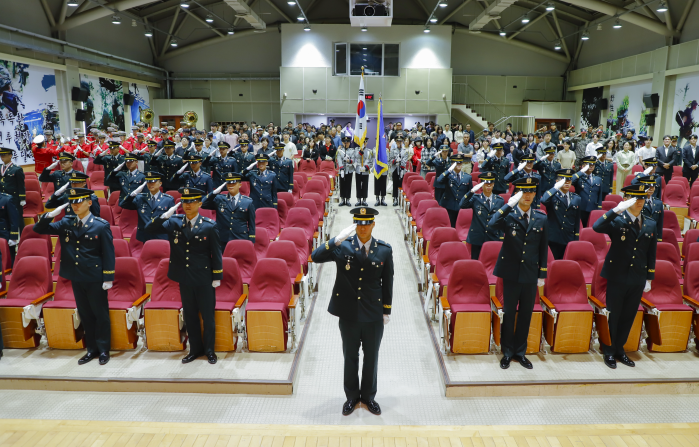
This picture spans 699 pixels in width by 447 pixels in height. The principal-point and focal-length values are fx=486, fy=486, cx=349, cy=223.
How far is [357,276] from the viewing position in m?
3.72

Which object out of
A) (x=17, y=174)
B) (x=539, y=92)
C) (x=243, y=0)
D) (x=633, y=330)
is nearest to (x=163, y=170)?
(x=17, y=174)

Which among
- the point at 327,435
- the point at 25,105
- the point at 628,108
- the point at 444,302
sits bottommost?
the point at 327,435

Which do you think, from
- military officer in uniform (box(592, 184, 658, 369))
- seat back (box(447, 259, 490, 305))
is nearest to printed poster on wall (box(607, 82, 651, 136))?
military officer in uniform (box(592, 184, 658, 369))

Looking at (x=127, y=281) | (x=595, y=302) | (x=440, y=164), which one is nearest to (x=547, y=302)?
(x=595, y=302)

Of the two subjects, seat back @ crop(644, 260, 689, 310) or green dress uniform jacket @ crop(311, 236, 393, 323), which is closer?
green dress uniform jacket @ crop(311, 236, 393, 323)

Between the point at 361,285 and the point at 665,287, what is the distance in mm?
3467

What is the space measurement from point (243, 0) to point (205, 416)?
14.6m

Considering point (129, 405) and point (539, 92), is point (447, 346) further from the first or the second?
point (539, 92)

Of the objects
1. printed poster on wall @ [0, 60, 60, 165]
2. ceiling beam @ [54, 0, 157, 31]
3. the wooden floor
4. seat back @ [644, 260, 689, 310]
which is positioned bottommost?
the wooden floor

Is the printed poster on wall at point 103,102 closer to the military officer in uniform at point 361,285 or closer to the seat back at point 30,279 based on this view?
the seat back at point 30,279

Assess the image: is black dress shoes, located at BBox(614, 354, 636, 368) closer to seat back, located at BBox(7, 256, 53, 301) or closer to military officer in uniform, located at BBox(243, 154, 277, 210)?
military officer in uniform, located at BBox(243, 154, 277, 210)

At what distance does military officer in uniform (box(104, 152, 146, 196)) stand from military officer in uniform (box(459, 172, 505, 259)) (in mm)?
4589

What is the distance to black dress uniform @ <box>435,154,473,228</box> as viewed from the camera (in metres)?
7.69

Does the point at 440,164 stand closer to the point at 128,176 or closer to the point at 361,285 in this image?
the point at 128,176
